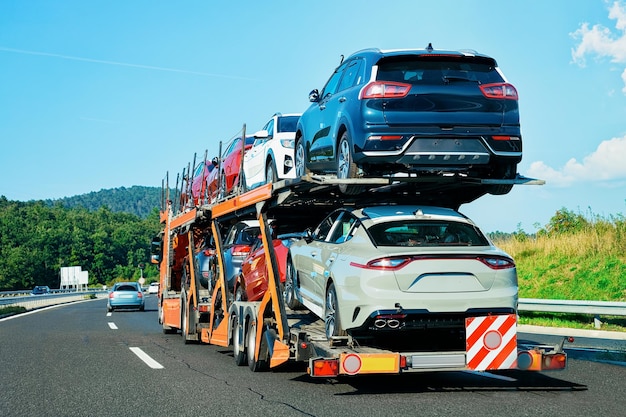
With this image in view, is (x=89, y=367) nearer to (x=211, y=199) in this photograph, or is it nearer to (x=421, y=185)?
(x=421, y=185)

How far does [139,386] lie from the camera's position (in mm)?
9945

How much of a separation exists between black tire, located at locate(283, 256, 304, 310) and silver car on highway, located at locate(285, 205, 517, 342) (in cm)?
194

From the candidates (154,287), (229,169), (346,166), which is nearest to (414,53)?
(346,166)

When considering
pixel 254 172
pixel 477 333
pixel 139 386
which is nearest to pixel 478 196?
pixel 477 333

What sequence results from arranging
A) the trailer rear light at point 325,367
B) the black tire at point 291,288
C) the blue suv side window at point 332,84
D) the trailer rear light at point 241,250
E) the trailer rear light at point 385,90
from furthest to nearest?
the trailer rear light at point 241,250
the black tire at point 291,288
the blue suv side window at point 332,84
the trailer rear light at point 385,90
the trailer rear light at point 325,367

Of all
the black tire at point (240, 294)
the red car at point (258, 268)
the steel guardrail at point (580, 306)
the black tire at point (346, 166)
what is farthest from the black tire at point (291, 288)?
the steel guardrail at point (580, 306)

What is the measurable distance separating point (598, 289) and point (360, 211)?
49.6 ft

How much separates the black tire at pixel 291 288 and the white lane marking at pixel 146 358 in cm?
222

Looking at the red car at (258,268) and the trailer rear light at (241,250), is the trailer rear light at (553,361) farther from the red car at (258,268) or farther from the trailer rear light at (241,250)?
the trailer rear light at (241,250)

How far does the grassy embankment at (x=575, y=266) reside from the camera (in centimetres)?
2203

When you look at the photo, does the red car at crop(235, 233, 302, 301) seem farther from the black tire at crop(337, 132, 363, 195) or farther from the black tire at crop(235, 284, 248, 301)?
the black tire at crop(337, 132, 363, 195)

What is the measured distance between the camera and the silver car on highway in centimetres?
832

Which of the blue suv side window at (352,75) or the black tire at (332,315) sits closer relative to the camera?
the black tire at (332,315)

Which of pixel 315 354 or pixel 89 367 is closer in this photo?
pixel 315 354
